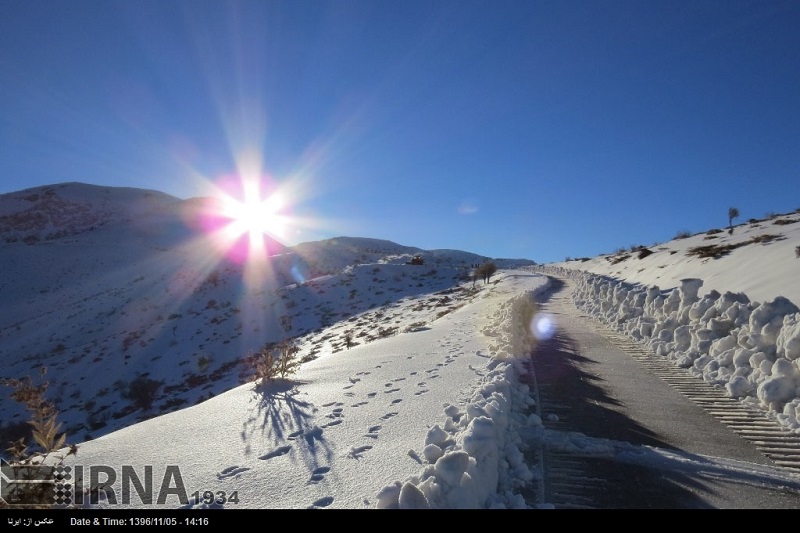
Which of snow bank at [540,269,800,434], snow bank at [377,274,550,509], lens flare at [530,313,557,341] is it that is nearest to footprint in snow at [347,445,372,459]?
snow bank at [377,274,550,509]

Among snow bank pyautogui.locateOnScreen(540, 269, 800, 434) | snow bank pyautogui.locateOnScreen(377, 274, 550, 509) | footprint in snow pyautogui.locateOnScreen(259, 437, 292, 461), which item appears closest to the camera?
snow bank pyautogui.locateOnScreen(377, 274, 550, 509)

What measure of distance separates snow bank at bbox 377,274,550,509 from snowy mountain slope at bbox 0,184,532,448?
9.84 meters

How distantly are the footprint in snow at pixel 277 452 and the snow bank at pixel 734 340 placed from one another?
5.49 meters

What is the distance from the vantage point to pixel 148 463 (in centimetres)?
372

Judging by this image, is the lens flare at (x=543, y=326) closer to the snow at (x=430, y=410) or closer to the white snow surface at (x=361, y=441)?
the snow at (x=430, y=410)

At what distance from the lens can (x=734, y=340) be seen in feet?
20.7

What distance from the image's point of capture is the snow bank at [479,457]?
98.0 inches

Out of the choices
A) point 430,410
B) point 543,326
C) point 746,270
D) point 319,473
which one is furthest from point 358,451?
point 746,270

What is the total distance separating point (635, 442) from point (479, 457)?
7.54 feet

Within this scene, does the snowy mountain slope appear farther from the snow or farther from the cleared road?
the cleared road

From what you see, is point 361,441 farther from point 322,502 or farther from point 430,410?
point 322,502

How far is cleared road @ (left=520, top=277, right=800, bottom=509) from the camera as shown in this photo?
3111 millimetres
